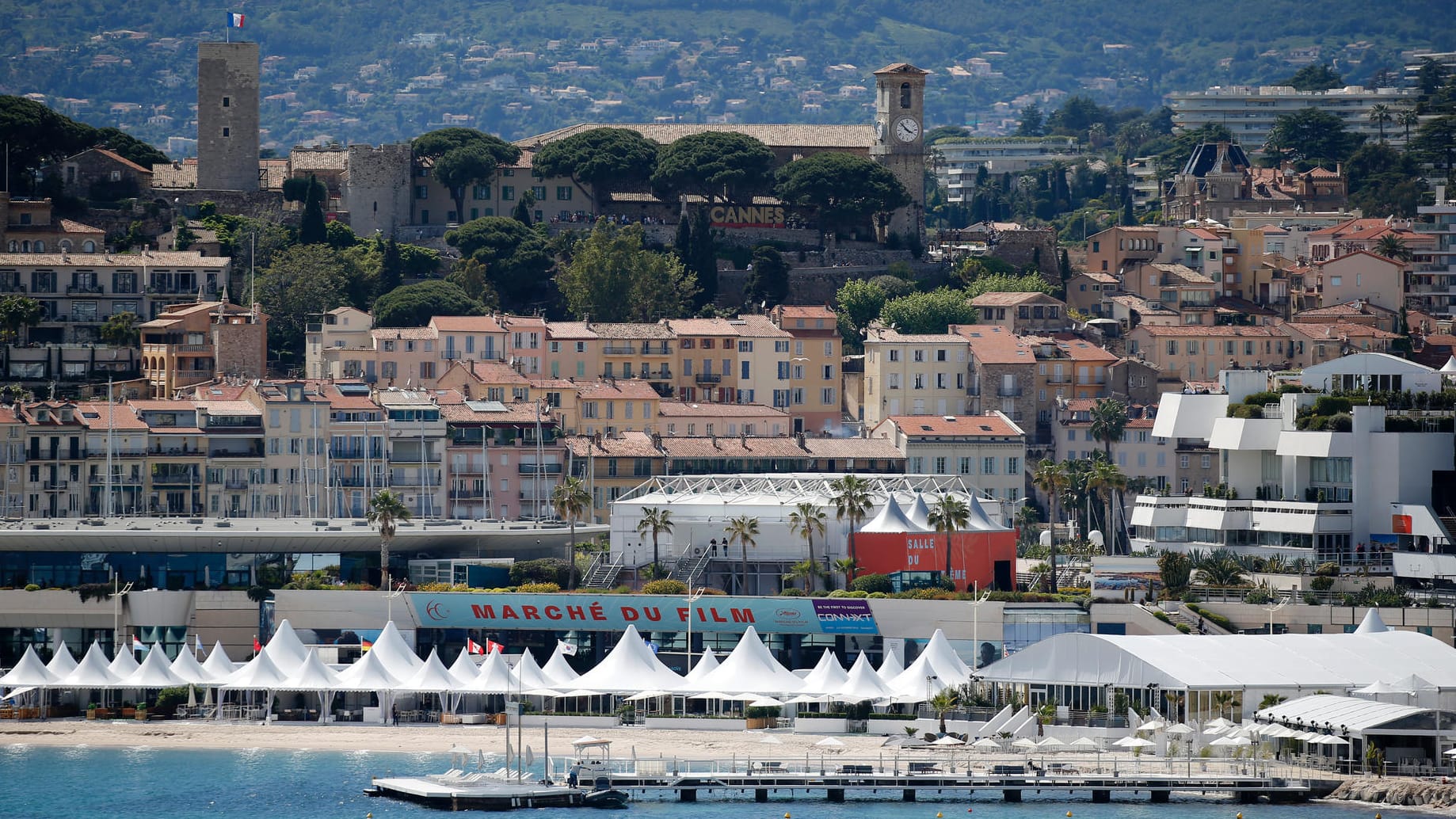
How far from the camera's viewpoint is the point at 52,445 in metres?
99.5

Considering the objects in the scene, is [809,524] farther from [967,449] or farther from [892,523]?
[967,449]

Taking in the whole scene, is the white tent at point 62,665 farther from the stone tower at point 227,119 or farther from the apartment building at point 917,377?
the stone tower at point 227,119

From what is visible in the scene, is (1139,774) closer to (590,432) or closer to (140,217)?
(590,432)

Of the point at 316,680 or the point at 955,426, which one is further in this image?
the point at 955,426

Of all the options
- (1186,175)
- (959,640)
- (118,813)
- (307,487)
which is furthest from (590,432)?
(1186,175)

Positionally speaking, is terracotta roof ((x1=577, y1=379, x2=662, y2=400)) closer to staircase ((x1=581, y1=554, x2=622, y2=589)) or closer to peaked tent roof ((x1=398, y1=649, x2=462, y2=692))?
staircase ((x1=581, y1=554, x2=622, y2=589))

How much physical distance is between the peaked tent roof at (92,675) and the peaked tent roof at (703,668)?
17879 millimetres

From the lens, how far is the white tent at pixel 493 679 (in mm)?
75688

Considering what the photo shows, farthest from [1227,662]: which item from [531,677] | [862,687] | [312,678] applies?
[312,678]

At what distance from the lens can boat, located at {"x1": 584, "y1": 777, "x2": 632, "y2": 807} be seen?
65500 mm

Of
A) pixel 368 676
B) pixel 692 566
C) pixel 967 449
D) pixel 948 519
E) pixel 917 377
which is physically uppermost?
pixel 917 377

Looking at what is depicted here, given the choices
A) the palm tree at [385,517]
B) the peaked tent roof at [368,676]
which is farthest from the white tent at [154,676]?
the palm tree at [385,517]

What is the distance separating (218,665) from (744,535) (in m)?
18.7

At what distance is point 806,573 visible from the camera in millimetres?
86688
